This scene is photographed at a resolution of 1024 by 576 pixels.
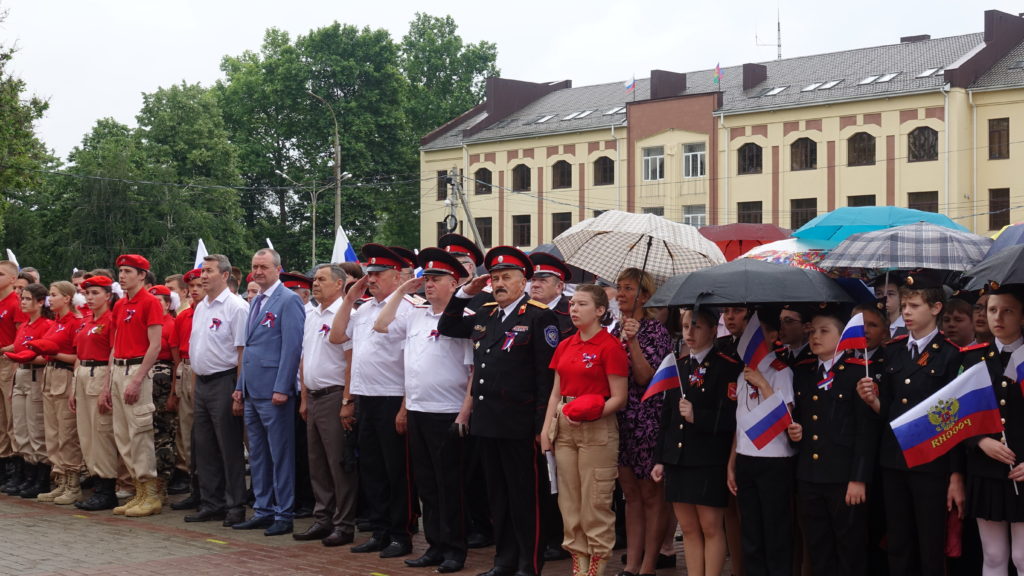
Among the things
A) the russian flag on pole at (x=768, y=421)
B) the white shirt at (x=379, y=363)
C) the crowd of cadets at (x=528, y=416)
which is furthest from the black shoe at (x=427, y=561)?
the russian flag on pole at (x=768, y=421)

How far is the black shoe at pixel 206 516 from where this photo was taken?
1074 cm

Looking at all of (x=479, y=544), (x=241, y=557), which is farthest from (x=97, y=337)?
(x=479, y=544)

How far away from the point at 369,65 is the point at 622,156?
611 inches

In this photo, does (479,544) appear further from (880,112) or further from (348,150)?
(348,150)

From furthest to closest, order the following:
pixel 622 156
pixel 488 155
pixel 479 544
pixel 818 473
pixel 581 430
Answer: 1. pixel 488 155
2. pixel 622 156
3. pixel 479 544
4. pixel 581 430
5. pixel 818 473

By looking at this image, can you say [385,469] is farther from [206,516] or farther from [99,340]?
[99,340]

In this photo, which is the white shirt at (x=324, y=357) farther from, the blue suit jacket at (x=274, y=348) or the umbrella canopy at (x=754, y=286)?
the umbrella canopy at (x=754, y=286)

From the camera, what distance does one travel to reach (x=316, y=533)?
968 cm

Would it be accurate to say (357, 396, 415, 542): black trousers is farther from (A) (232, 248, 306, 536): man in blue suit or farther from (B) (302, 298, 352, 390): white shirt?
(A) (232, 248, 306, 536): man in blue suit

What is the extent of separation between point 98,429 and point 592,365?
6041 mm

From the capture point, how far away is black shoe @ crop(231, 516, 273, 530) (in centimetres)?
1030

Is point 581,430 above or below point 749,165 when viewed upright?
below

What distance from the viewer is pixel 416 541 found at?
970 centimetres

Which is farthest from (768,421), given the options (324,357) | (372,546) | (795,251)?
(795,251)
